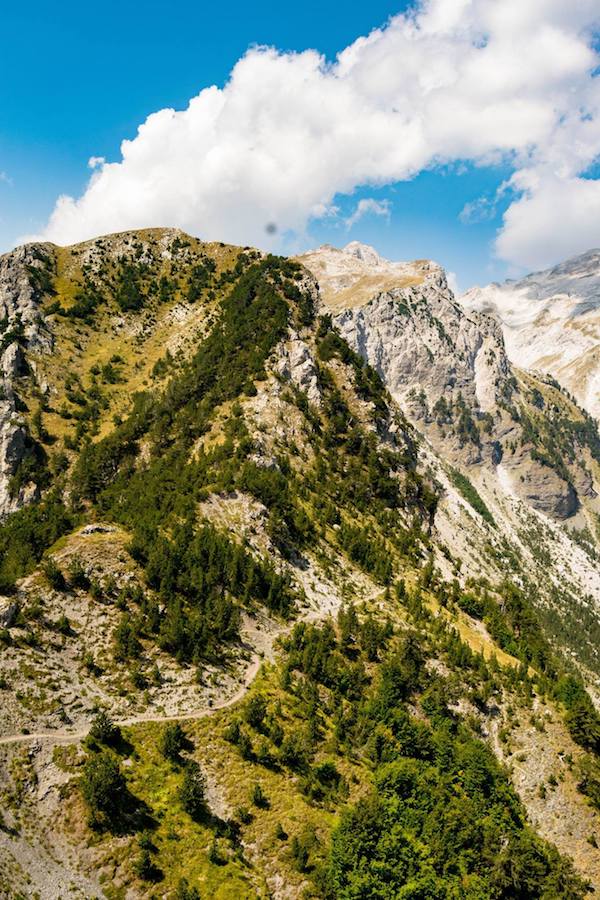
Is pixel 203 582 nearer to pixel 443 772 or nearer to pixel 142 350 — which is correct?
pixel 443 772

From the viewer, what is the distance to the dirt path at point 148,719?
43.6m

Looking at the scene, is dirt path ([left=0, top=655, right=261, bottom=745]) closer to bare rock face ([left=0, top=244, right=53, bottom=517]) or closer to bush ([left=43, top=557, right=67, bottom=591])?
bush ([left=43, top=557, right=67, bottom=591])

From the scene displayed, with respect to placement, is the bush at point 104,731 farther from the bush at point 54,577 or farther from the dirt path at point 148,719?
the bush at point 54,577

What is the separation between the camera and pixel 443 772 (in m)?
55.6

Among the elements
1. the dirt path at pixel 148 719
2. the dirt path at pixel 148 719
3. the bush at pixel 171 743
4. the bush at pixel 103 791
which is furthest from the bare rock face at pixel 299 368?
the bush at pixel 103 791

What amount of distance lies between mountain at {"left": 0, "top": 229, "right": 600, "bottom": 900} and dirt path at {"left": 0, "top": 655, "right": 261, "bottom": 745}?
251mm

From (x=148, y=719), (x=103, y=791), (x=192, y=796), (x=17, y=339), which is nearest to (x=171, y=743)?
(x=148, y=719)

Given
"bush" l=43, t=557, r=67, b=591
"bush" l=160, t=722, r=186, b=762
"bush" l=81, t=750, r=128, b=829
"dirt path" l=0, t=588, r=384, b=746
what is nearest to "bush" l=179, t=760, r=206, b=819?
"bush" l=160, t=722, r=186, b=762

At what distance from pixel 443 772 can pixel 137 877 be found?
31.8 metres

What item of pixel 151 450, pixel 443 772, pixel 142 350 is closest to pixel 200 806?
pixel 443 772

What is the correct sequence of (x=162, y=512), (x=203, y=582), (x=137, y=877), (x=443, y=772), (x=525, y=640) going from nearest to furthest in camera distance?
(x=137, y=877) < (x=443, y=772) < (x=203, y=582) < (x=162, y=512) < (x=525, y=640)

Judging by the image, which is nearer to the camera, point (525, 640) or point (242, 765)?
point (242, 765)

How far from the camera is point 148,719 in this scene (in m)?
51.1

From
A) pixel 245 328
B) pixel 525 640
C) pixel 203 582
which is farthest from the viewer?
pixel 245 328
